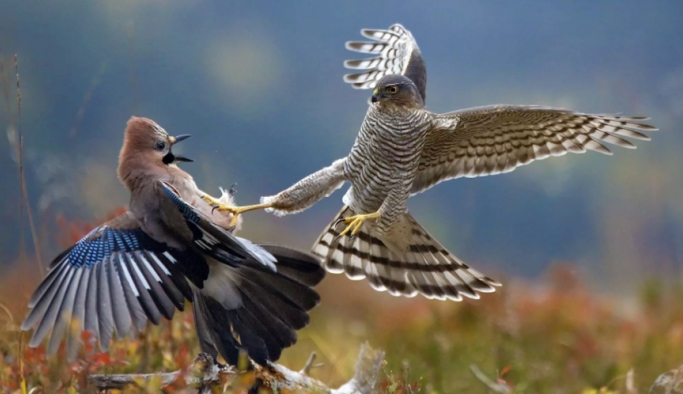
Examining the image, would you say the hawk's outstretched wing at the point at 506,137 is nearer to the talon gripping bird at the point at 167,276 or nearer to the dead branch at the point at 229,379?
the talon gripping bird at the point at 167,276

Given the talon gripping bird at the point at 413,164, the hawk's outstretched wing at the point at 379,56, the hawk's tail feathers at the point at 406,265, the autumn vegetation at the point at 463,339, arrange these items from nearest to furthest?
the talon gripping bird at the point at 413,164
the autumn vegetation at the point at 463,339
the hawk's tail feathers at the point at 406,265
the hawk's outstretched wing at the point at 379,56

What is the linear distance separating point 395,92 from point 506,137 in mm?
812

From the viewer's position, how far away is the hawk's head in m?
A: 3.63

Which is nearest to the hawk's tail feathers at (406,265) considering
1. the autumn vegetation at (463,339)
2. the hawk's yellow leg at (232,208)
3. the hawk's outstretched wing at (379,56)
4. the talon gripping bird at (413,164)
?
the talon gripping bird at (413,164)

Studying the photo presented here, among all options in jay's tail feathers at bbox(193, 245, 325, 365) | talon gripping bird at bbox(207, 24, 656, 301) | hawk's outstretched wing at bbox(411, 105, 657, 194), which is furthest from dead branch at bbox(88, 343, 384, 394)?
hawk's outstretched wing at bbox(411, 105, 657, 194)

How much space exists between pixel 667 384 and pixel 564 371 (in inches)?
71.6

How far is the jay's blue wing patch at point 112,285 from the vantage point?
10.5 feet

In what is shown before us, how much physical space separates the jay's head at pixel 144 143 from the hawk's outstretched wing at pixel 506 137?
134cm

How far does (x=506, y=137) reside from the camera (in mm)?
4117

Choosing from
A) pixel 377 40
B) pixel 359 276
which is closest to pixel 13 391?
pixel 359 276

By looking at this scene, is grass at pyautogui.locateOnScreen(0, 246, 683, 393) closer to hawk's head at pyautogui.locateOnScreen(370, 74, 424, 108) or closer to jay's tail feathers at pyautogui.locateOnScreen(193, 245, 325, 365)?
jay's tail feathers at pyautogui.locateOnScreen(193, 245, 325, 365)

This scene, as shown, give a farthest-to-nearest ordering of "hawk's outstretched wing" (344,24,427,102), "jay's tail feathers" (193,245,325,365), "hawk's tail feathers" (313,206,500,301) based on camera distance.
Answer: "hawk's outstretched wing" (344,24,427,102), "hawk's tail feathers" (313,206,500,301), "jay's tail feathers" (193,245,325,365)

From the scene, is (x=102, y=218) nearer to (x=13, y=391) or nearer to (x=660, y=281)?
(x=13, y=391)

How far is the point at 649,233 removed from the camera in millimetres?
6410
